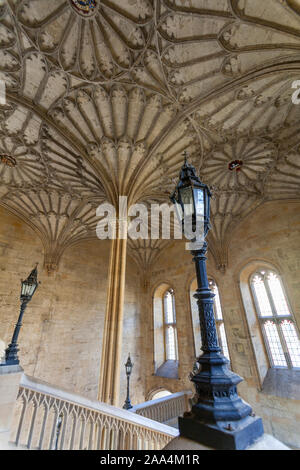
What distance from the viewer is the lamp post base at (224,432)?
1.19 meters

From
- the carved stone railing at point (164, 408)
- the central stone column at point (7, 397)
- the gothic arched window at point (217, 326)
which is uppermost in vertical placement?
the gothic arched window at point (217, 326)

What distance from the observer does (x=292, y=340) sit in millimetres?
7277

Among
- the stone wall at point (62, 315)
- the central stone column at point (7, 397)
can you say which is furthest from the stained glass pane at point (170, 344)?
the central stone column at point (7, 397)

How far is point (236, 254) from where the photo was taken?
30.7 ft

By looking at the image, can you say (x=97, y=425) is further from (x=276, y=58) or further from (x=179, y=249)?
(x=179, y=249)

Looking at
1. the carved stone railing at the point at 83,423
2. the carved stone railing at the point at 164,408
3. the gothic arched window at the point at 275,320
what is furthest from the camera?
the gothic arched window at the point at 275,320

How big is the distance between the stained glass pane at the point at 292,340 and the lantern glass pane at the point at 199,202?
798 centimetres

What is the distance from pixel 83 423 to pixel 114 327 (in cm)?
192

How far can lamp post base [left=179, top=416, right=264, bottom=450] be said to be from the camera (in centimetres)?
119

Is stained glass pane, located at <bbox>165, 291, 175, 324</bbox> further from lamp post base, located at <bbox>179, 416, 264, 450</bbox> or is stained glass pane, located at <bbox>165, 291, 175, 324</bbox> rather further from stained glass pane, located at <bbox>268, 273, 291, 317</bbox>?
lamp post base, located at <bbox>179, 416, 264, 450</bbox>

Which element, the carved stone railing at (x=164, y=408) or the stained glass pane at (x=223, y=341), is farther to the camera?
the stained glass pane at (x=223, y=341)

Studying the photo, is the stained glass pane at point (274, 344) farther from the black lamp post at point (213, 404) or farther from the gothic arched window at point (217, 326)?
the black lamp post at point (213, 404)

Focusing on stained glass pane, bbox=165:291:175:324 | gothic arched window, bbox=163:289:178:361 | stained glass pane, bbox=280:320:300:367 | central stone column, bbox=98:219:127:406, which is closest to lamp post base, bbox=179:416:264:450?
central stone column, bbox=98:219:127:406
